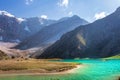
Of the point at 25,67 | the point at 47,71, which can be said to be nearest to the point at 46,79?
the point at 47,71

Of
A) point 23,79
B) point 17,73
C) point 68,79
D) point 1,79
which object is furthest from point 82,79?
point 17,73

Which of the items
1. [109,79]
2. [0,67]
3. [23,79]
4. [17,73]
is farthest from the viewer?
[0,67]

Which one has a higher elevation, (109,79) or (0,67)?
(0,67)

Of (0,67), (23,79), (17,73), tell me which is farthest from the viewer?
(0,67)

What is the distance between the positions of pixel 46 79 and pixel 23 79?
637 centimetres

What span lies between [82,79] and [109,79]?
6718mm

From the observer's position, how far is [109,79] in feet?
203

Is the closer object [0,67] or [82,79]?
[82,79]

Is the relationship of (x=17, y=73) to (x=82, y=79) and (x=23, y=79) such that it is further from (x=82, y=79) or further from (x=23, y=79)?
(x=82, y=79)

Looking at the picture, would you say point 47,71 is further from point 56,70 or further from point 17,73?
point 17,73

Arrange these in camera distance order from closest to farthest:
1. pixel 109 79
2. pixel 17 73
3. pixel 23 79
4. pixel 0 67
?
1. pixel 109 79
2. pixel 23 79
3. pixel 17 73
4. pixel 0 67

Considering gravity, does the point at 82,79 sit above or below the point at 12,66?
below

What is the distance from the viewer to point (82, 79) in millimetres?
64500

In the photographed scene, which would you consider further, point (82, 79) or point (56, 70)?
point (56, 70)
